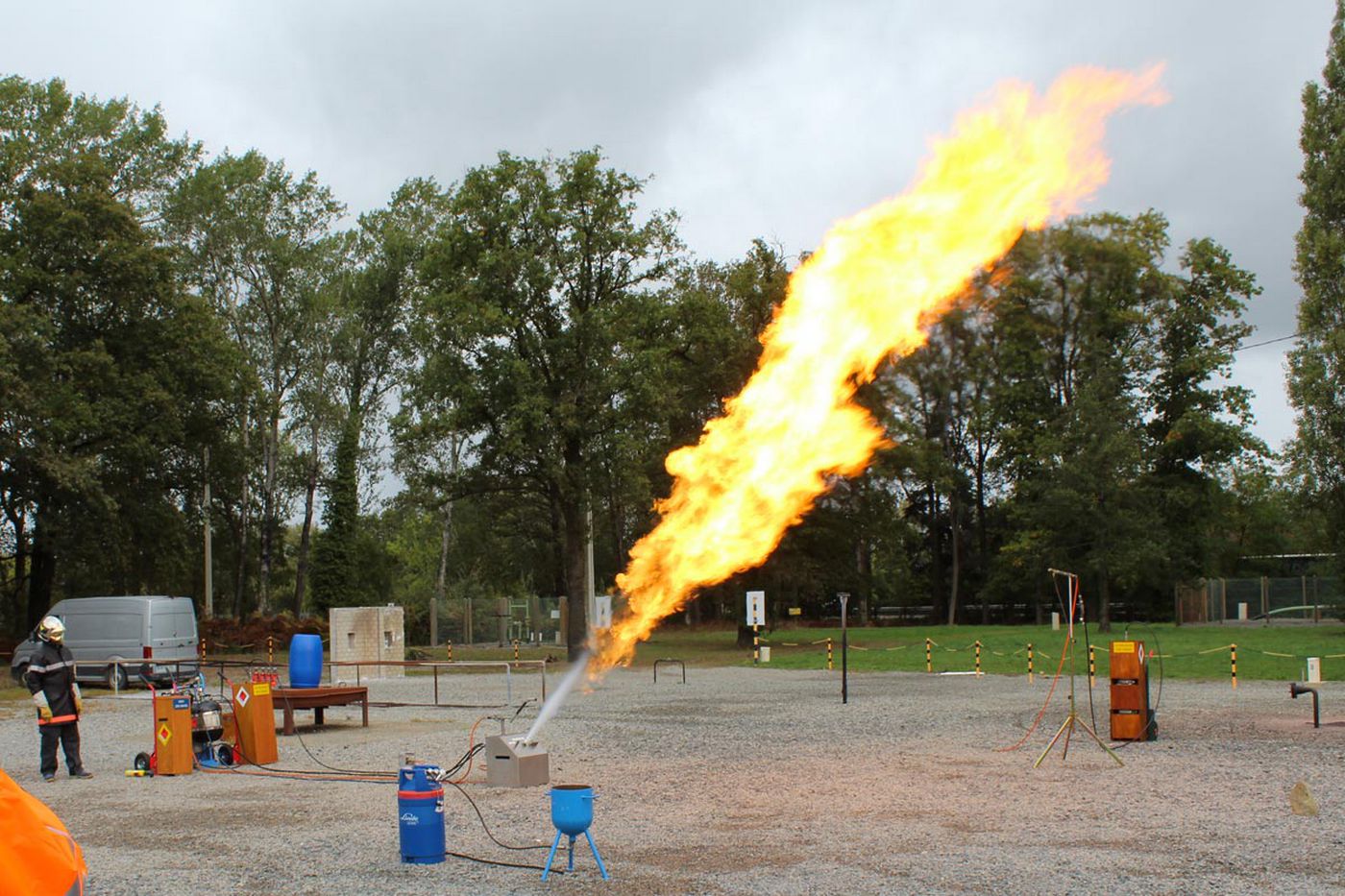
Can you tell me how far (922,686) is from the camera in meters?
26.0

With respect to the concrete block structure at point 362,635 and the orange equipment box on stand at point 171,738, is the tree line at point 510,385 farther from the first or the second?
the orange equipment box on stand at point 171,738

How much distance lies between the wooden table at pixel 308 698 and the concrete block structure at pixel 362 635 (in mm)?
11877

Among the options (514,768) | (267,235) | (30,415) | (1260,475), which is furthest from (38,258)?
(1260,475)

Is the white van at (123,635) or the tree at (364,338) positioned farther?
the tree at (364,338)

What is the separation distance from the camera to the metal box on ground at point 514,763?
12516 millimetres

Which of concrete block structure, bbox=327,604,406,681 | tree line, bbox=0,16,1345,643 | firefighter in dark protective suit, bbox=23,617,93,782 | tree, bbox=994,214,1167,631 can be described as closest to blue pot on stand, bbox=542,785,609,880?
firefighter in dark protective suit, bbox=23,617,93,782

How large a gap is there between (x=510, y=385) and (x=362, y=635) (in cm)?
1074

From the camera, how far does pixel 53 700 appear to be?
14.1 meters

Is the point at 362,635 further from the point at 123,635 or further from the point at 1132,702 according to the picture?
the point at 1132,702

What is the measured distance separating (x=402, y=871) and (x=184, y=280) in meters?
45.4

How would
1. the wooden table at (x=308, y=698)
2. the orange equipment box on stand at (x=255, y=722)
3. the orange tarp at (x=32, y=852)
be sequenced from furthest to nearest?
the wooden table at (x=308, y=698), the orange equipment box on stand at (x=255, y=722), the orange tarp at (x=32, y=852)

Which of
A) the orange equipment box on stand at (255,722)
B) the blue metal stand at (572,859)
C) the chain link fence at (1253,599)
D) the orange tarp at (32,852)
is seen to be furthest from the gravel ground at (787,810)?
the chain link fence at (1253,599)

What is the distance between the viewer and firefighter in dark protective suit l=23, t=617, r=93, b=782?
14094 millimetres

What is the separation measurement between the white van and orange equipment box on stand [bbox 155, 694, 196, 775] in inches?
562
